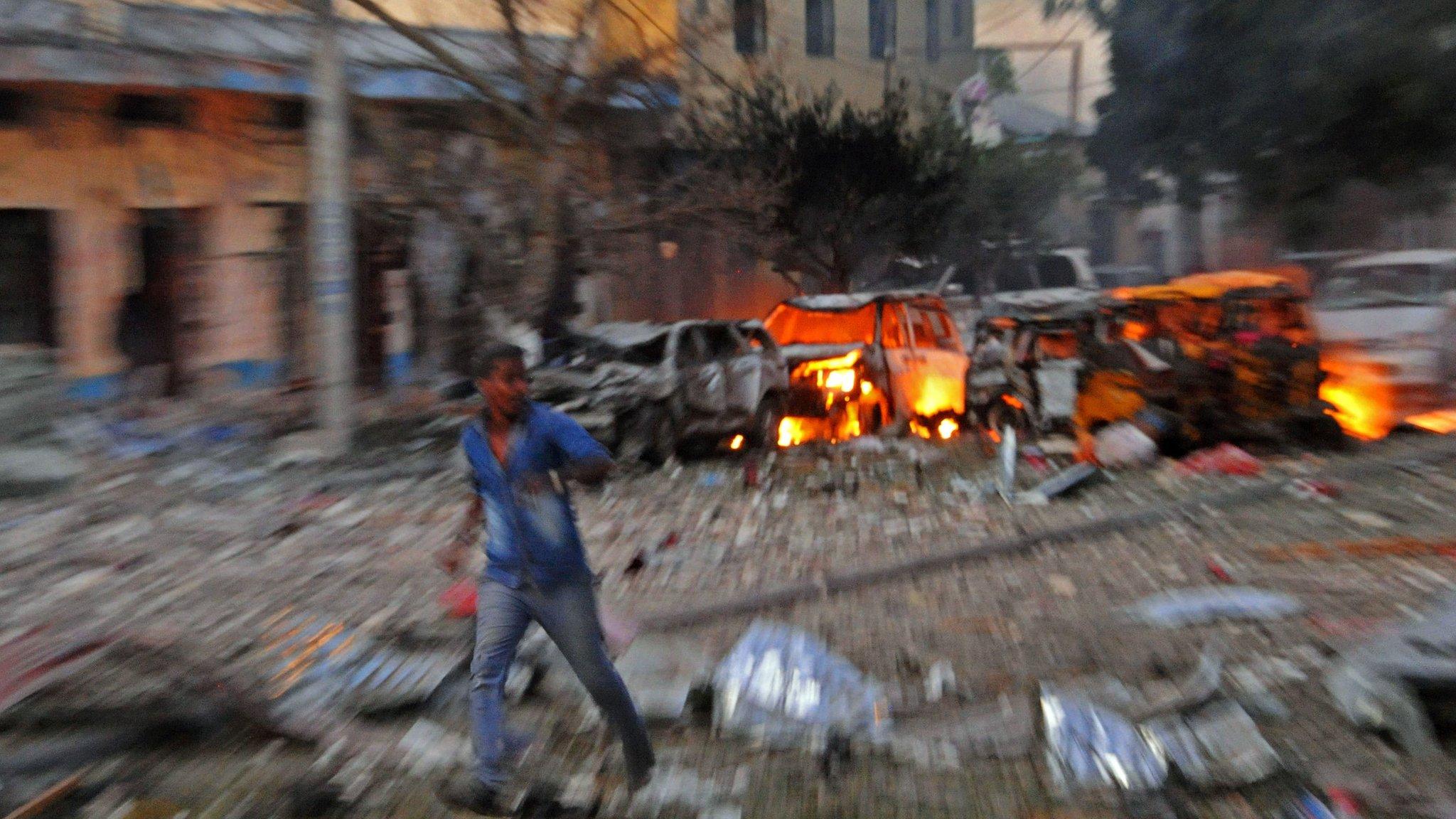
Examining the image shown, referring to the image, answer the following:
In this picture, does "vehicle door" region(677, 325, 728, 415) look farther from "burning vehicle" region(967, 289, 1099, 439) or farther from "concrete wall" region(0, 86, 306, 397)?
"concrete wall" region(0, 86, 306, 397)

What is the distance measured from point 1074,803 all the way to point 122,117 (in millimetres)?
15508

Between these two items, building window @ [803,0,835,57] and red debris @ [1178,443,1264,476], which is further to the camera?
building window @ [803,0,835,57]

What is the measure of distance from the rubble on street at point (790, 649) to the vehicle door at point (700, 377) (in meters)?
1.56

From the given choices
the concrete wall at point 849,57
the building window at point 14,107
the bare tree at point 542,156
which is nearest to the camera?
the bare tree at point 542,156

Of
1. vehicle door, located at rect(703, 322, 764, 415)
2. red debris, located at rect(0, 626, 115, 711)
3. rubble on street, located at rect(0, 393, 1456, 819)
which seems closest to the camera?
rubble on street, located at rect(0, 393, 1456, 819)

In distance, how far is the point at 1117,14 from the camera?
1788 centimetres

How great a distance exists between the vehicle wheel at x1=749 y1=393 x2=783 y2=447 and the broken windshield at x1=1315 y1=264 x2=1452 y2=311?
742cm

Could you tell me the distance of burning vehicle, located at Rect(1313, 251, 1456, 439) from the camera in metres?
13.2

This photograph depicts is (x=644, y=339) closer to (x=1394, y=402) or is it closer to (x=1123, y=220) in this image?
(x=1394, y=402)

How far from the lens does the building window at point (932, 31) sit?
104ft

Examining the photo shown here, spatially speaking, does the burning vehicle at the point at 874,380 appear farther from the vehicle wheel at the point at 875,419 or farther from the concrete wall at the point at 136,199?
the concrete wall at the point at 136,199

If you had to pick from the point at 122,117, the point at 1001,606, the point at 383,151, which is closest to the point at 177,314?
the point at 122,117

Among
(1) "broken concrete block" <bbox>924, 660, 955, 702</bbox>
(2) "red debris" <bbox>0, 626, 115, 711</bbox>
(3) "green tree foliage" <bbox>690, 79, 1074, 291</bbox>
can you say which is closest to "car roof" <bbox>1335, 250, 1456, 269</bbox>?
(3) "green tree foliage" <bbox>690, 79, 1074, 291</bbox>

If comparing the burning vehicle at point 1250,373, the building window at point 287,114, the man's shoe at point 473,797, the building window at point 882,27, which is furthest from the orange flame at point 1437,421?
the building window at point 882,27
